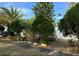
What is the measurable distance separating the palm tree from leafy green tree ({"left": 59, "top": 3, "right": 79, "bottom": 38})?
604 millimetres

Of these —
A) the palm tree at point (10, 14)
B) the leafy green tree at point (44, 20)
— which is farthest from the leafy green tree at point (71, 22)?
the palm tree at point (10, 14)

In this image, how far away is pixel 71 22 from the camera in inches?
285

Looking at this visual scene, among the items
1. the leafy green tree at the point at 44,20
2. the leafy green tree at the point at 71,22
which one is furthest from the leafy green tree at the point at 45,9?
the leafy green tree at the point at 71,22

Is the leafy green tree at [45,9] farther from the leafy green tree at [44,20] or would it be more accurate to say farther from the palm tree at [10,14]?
the palm tree at [10,14]

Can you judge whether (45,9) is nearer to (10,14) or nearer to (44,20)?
(44,20)

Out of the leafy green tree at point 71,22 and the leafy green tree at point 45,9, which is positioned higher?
the leafy green tree at point 45,9

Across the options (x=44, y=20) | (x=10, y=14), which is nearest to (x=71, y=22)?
(x=44, y=20)

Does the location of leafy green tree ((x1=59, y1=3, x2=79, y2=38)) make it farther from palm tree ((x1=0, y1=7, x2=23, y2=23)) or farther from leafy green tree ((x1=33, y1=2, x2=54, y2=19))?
palm tree ((x1=0, y1=7, x2=23, y2=23))

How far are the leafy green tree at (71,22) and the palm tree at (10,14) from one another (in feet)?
1.98

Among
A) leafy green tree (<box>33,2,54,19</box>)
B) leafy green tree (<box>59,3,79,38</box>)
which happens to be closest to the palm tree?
leafy green tree (<box>33,2,54,19</box>)

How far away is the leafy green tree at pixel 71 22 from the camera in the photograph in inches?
285

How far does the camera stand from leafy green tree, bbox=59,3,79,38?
7238mm

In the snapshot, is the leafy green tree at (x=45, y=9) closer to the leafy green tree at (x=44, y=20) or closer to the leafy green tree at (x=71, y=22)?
the leafy green tree at (x=44, y=20)

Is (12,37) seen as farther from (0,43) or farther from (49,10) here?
(49,10)
